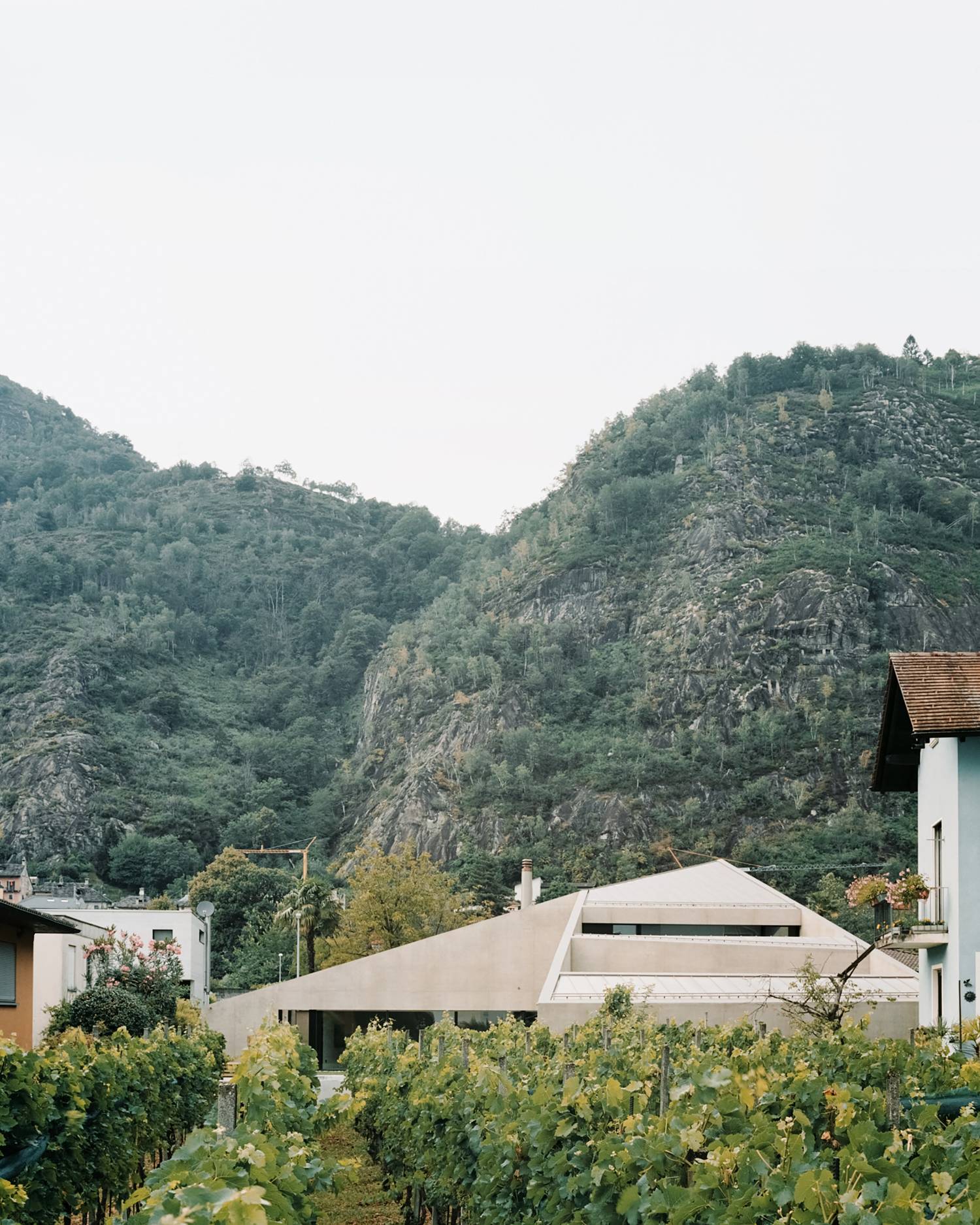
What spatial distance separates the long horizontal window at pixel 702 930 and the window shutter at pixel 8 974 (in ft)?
78.8

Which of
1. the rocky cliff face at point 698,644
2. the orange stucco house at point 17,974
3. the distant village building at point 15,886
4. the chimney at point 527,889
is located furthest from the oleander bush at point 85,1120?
the rocky cliff face at point 698,644

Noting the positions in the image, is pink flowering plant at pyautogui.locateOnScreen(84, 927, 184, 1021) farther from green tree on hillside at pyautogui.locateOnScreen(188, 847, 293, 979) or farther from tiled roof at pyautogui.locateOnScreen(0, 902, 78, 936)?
green tree on hillside at pyautogui.locateOnScreen(188, 847, 293, 979)

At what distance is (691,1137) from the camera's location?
7.66 m

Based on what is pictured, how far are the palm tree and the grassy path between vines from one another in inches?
1626

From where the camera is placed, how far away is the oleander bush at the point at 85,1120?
1030 cm

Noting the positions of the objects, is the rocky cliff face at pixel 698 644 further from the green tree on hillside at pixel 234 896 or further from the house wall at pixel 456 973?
the house wall at pixel 456 973

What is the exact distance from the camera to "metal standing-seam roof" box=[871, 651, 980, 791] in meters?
18.7

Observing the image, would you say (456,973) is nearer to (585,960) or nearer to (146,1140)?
(585,960)

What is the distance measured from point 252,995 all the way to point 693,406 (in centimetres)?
8914

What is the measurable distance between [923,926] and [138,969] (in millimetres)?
26976

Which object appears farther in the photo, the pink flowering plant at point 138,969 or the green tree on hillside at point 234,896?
the green tree on hillside at point 234,896

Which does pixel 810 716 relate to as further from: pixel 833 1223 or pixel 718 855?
pixel 833 1223

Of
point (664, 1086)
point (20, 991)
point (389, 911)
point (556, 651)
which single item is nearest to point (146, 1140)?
point (20, 991)

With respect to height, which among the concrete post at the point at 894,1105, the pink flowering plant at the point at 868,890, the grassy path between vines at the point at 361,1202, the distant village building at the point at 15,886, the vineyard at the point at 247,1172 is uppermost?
the pink flowering plant at the point at 868,890
